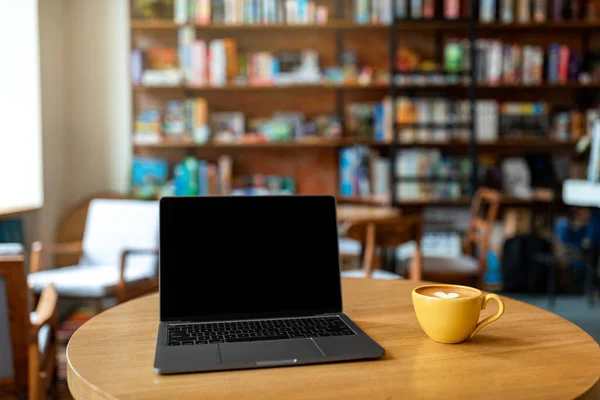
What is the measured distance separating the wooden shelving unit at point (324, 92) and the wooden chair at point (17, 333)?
3.12 m

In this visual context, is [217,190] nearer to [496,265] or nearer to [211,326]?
[496,265]

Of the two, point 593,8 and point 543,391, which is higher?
point 593,8

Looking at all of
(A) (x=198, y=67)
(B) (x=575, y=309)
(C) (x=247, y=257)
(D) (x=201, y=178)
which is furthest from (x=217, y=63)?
(C) (x=247, y=257)

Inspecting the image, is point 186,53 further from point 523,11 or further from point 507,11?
point 523,11

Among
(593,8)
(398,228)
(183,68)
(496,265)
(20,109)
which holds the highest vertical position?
(593,8)

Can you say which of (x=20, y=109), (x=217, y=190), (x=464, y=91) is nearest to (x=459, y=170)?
(x=464, y=91)

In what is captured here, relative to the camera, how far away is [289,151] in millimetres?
4828

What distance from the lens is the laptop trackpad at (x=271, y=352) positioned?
2.93ft

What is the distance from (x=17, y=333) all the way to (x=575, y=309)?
12.2 feet

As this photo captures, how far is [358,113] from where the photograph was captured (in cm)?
471

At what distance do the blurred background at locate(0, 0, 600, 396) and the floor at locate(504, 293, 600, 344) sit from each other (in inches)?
1.0

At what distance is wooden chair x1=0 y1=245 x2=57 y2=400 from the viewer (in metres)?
1.61

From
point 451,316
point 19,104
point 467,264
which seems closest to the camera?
point 451,316

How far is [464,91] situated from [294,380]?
4391 millimetres
